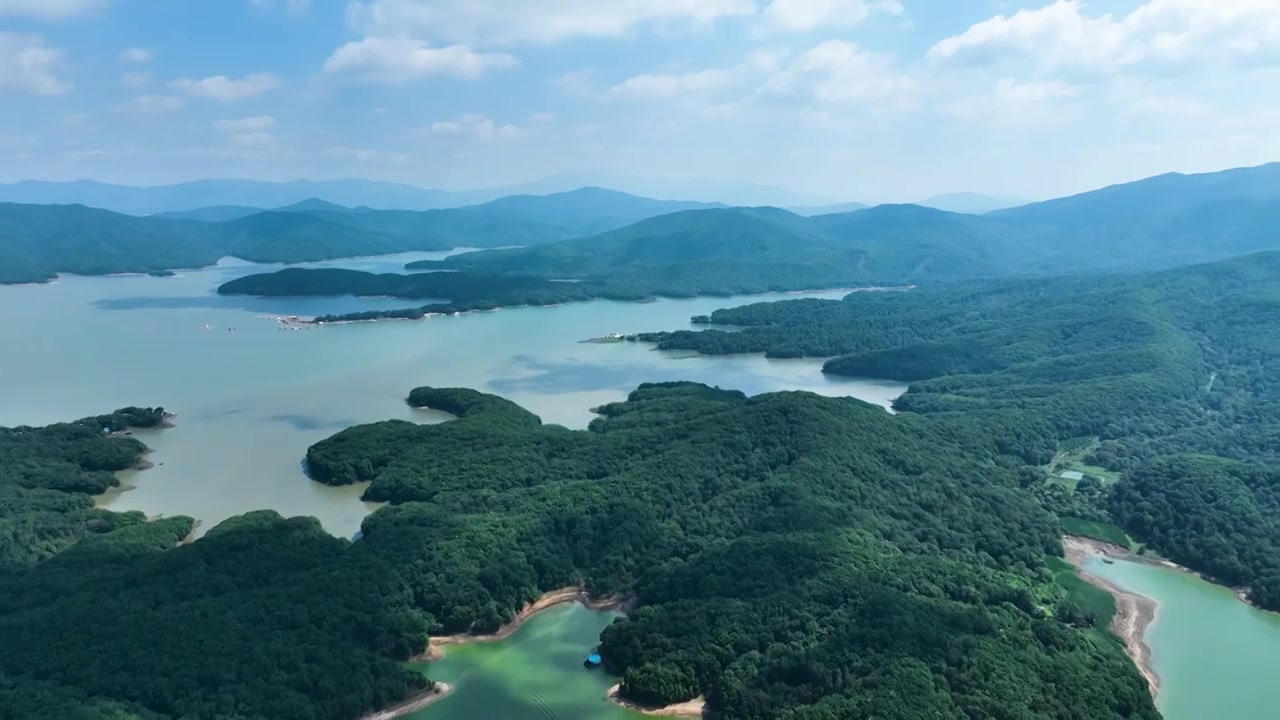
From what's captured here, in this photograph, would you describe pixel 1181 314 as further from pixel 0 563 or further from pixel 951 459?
pixel 0 563

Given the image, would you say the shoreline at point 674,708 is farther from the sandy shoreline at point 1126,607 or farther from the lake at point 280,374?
the lake at point 280,374

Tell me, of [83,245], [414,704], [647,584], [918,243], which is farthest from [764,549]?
[83,245]

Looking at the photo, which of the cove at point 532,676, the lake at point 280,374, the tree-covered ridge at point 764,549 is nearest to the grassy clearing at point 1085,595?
the tree-covered ridge at point 764,549

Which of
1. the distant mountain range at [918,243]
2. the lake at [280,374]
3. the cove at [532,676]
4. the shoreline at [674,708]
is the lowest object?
the shoreline at [674,708]

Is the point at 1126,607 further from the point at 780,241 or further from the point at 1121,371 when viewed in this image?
the point at 780,241

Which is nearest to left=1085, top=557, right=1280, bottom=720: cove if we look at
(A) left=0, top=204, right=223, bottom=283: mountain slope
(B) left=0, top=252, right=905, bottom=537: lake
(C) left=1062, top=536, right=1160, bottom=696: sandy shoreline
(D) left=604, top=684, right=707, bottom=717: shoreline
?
(C) left=1062, top=536, right=1160, bottom=696: sandy shoreline

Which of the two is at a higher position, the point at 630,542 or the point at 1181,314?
the point at 1181,314

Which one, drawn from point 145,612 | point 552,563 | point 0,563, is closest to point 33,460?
point 0,563
